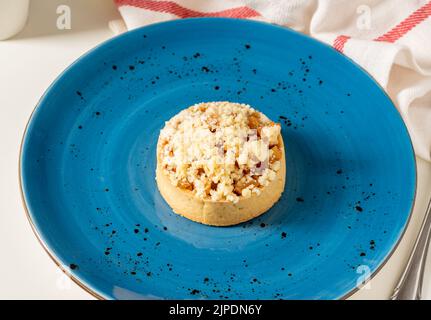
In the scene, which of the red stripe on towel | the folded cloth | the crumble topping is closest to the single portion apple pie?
the crumble topping

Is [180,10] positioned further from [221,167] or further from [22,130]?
[221,167]

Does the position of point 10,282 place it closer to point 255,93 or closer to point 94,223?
point 94,223

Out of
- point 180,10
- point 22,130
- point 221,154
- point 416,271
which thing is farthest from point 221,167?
point 180,10

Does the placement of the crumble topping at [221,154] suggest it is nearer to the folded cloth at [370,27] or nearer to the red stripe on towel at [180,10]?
the folded cloth at [370,27]

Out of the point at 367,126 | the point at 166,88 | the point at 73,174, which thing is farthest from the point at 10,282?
the point at 367,126

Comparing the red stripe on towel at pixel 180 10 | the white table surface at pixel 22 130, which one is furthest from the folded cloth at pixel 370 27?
the white table surface at pixel 22 130

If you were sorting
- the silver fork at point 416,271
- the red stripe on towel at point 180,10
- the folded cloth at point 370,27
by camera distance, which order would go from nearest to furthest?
the silver fork at point 416,271 < the folded cloth at point 370,27 < the red stripe on towel at point 180,10

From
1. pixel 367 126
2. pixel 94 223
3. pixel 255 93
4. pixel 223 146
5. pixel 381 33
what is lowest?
pixel 94 223
